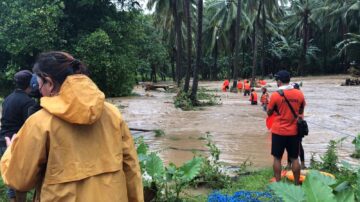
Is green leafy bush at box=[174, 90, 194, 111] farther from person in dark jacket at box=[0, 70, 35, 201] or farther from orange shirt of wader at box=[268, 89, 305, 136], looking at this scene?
person in dark jacket at box=[0, 70, 35, 201]

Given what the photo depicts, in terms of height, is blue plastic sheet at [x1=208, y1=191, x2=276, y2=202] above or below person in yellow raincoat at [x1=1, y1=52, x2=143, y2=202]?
below

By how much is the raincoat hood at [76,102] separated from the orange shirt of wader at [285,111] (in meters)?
4.07

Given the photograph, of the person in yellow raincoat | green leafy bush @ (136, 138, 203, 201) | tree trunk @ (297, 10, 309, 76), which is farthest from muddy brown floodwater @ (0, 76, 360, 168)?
tree trunk @ (297, 10, 309, 76)

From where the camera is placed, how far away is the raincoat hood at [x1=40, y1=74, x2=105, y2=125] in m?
2.11

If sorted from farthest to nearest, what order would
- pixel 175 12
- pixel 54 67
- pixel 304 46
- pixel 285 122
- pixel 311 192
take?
pixel 304 46, pixel 175 12, pixel 285 122, pixel 311 192, pixel 54 67

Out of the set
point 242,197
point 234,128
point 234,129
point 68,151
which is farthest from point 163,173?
point 234,128

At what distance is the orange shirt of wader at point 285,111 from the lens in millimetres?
5867

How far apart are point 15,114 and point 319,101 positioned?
19.8 metres

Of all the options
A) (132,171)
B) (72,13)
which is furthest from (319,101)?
(132,171)

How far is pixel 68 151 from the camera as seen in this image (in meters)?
2.18

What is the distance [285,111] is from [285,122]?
0.50 ft

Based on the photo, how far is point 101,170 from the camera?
2242mm

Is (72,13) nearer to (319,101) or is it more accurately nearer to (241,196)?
(319,101)

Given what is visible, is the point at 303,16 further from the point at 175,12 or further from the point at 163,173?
the point at 163,173
